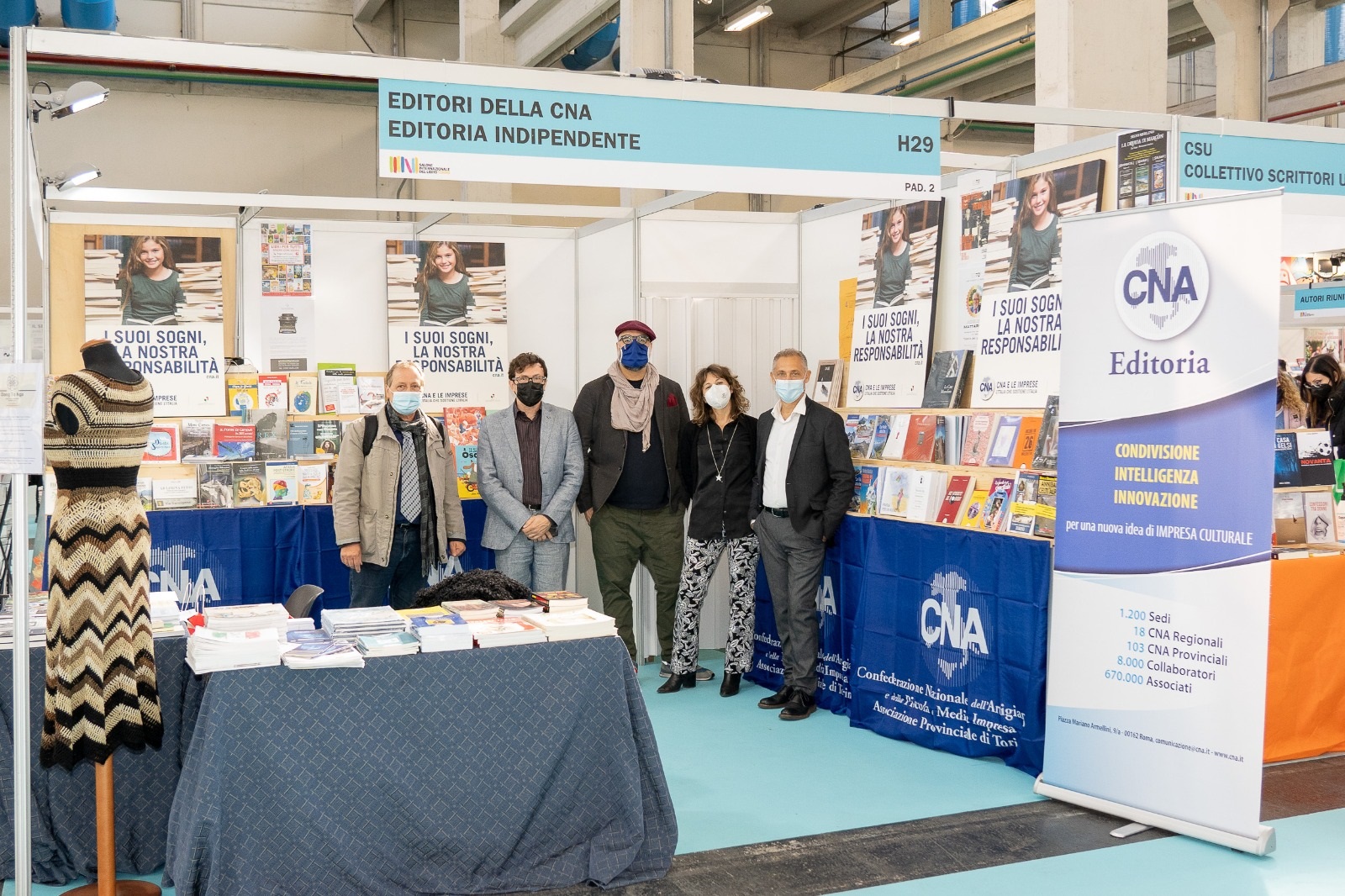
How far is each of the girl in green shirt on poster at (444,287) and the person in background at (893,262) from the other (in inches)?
93.3

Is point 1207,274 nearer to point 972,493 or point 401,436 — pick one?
point 972,493

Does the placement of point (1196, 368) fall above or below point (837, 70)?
below

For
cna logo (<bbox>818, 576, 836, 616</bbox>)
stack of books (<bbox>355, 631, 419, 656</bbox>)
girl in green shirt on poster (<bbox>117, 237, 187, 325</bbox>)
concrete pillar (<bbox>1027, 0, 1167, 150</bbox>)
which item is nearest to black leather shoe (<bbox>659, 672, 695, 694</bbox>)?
cna logo (<bbox>818, 576, 836, 616</bbox>)

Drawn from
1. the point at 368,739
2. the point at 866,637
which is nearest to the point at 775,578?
the point at 866,637

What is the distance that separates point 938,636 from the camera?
5.05m

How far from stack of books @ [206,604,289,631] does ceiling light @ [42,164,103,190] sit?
9.65ft

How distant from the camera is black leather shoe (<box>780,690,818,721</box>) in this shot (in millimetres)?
5520

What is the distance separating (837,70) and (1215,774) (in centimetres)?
1268

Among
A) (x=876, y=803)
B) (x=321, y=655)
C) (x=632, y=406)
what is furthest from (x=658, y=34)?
(x=321, y=655)

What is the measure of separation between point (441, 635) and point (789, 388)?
2579mm

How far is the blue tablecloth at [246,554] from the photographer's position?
622cm

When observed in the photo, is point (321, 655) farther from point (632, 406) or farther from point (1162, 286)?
point (632, 406)

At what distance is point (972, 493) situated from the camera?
5004 millimetres

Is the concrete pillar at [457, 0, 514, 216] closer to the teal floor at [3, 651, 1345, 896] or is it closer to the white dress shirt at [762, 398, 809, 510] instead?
the white dress shirt at [762, 398, 809, 510]
